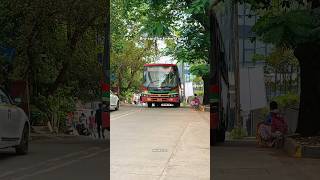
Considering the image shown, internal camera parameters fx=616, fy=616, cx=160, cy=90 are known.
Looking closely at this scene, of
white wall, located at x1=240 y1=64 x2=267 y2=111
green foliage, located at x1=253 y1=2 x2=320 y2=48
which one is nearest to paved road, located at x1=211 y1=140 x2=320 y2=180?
green foliage, located at x1=253 y1=2 x2=320 y2=48

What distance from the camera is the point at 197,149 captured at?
1307cm

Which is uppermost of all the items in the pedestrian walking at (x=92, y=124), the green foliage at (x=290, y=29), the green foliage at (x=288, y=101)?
the green foliage at (x=290, y=29)

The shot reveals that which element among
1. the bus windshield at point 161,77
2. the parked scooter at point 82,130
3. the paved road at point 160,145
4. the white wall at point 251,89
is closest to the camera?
the paved road at point 160,145

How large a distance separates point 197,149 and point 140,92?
1082 centimetres

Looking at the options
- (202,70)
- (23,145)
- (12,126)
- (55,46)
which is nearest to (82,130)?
(55,46)

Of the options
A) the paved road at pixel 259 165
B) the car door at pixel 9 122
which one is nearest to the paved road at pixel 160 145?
the paved road at pixel 259 165

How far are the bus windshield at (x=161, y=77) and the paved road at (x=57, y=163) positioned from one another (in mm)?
6873

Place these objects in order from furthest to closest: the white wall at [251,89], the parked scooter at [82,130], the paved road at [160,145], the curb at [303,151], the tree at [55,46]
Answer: the parked scooter at [82,130], the white wall at [251,89], the tree at [55,46], the curb at [303,151], the paved road at [160,145]

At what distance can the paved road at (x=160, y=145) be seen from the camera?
9312 mm

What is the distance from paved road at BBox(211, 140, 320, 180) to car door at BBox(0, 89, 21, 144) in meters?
3.63

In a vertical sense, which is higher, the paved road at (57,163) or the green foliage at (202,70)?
the green foliage at (202,70)

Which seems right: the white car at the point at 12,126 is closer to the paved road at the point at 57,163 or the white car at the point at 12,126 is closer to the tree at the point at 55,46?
the paved road at the point at 57,163

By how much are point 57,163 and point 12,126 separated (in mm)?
1340

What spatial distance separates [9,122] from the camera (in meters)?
11.0
